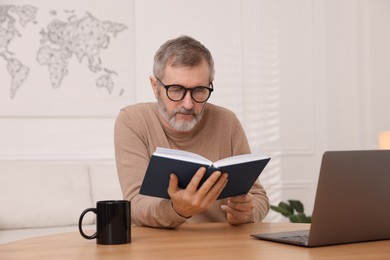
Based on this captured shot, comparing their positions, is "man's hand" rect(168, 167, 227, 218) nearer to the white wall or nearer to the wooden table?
the wooden table

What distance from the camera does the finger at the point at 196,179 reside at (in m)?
1.53

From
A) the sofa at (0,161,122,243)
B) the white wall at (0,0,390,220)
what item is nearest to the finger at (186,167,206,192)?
the sofa at (0,161,122,243)

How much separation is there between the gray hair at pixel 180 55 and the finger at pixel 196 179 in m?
0.60

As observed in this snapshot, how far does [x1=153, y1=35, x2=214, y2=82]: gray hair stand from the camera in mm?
2070

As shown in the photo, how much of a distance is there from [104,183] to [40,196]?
0.42 m

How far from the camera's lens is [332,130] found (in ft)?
14.9

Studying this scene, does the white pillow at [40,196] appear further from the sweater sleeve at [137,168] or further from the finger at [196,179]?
the finger at [196,179]

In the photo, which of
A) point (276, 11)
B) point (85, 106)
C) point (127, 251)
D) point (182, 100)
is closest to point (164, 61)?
point (182, 100)

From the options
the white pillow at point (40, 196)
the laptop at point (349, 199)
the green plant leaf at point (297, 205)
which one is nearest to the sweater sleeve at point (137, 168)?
the laptop at point (349, 199)

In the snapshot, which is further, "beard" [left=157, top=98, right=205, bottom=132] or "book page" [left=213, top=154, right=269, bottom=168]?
"beard" [left=157, top=98, right=205, bottom=132]

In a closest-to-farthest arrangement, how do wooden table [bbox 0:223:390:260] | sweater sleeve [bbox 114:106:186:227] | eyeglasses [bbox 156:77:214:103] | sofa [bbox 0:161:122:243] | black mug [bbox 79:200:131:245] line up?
wooden table [bbox 0:223:390:260] < black mug [bbox 79:200:131:245] < sweater sleeve [bbox 114:106:186:227] < eyeglasses [bbox 156:77:214:103] < sofa [bbox 0:161:122:243]

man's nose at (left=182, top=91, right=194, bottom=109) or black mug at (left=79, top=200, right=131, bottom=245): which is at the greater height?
man's nose at (left=182, top=91, right=194, bottom=109)

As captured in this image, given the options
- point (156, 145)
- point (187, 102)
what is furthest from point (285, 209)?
point (187, 102)

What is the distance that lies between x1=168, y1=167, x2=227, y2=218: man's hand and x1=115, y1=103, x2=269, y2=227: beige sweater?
14 centimetres
